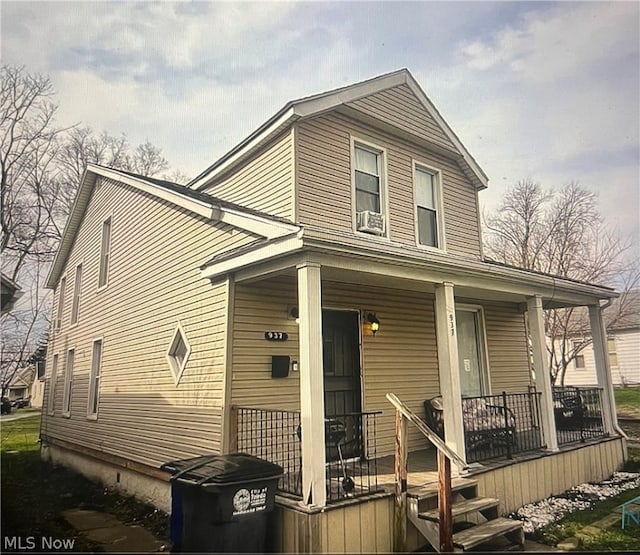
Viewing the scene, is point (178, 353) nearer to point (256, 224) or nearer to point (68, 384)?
point (256, 224)

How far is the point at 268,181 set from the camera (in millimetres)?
7305

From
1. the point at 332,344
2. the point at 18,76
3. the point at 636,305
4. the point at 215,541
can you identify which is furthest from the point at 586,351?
the point at 18,76

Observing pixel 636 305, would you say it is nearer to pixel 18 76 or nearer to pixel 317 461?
pixel 317 461

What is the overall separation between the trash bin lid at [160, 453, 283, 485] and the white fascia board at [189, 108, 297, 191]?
181 inches

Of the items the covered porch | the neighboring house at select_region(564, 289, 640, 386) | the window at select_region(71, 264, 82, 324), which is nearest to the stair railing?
the covered porch

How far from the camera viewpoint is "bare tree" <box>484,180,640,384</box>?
18.5 meters

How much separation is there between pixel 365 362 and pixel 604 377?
16.2 ft

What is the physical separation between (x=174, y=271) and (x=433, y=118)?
17.8 ft

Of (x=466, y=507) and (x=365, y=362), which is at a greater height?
(x=365, y=362)

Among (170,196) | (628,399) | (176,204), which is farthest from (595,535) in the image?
(628,399)

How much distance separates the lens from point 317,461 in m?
4.52

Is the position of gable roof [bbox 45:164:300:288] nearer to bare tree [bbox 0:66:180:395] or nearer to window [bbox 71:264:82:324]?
window [bbox 71:264:82:324]

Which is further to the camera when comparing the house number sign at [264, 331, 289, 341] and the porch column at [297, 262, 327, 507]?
the house number sign at [264, 331, 289, 341]

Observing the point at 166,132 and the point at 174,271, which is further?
the point at 166,132
